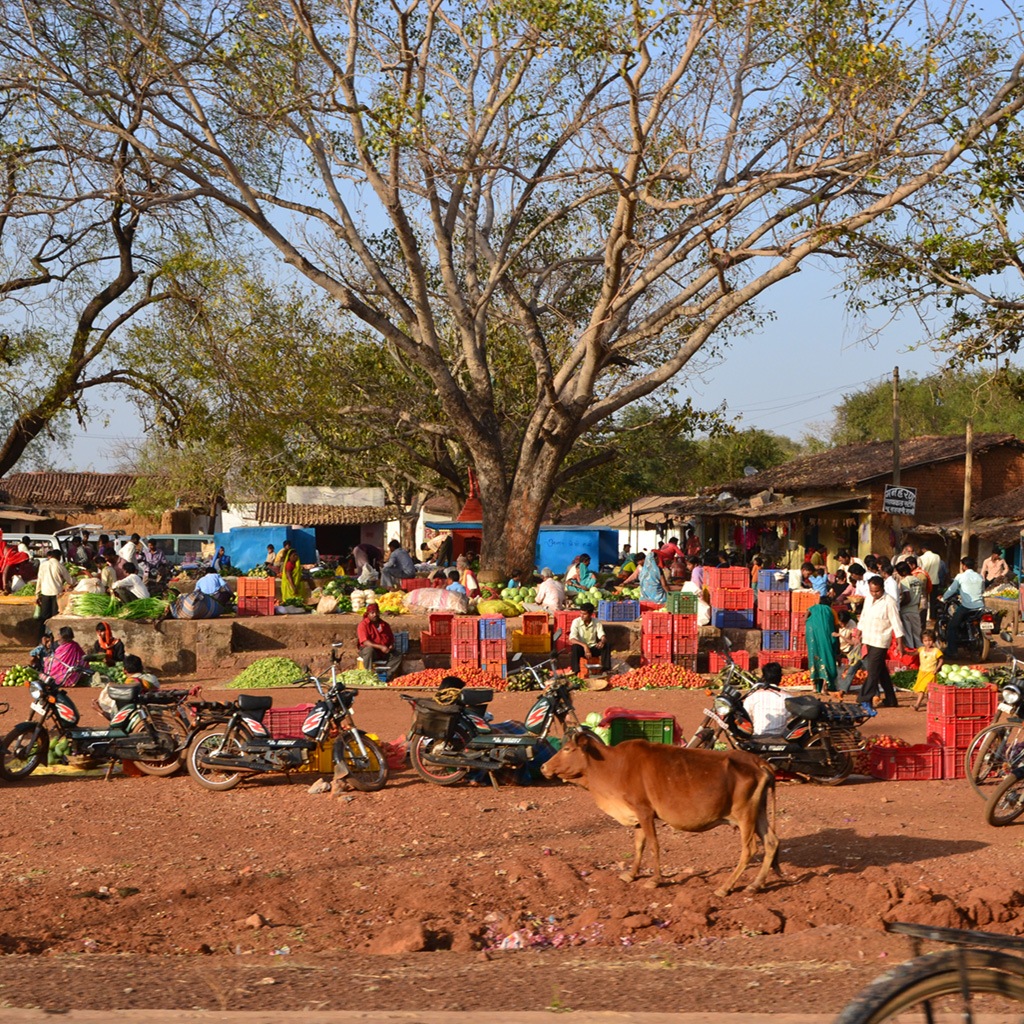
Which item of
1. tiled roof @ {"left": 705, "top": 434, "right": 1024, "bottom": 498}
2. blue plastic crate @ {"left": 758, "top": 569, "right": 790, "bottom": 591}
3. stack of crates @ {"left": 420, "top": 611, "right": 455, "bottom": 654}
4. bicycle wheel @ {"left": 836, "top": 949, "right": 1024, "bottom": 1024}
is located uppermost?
tiled roof @ {"left": 705, "top": 434, "right": 1024, "bottom": 498}

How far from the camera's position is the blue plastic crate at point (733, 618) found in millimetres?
18100

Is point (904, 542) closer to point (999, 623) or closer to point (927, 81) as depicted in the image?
point (999, 623)

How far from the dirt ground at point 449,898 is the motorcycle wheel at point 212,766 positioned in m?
0.16

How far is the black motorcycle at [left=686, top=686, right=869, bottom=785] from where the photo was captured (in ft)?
33.3

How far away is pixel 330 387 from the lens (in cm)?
2438

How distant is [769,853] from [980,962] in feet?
14.4

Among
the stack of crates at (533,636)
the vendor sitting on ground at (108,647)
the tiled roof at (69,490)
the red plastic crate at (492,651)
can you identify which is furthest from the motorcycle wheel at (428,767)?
the tiled roof at (69,490)

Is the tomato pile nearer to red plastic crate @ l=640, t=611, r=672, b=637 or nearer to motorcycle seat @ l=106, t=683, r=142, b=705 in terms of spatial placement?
red plastic crate @ l=640, t=611, r=672, b=637

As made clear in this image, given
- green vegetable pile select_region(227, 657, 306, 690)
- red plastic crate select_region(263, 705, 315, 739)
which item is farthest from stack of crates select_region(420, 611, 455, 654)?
red plastic crate select_region(263, 705, 315, 739)

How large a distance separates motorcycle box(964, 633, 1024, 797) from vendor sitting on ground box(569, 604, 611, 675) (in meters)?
7.05

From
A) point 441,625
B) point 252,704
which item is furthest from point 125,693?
point 441,625

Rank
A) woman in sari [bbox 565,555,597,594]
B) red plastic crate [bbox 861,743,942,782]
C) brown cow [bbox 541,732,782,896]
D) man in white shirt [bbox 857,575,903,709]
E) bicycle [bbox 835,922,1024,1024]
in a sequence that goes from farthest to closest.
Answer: woman in sari [bbox 565,555,597,594], man in white shirt [bbox 857,575,903,709], red plastic crate [bbox 861,743,942,782], brown cow [bbox 541,732,782,896], bicycle [bbox 835,922,1024,1024]

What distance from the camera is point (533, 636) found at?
56.3ft

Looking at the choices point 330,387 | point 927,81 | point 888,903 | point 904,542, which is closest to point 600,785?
point 888,903
